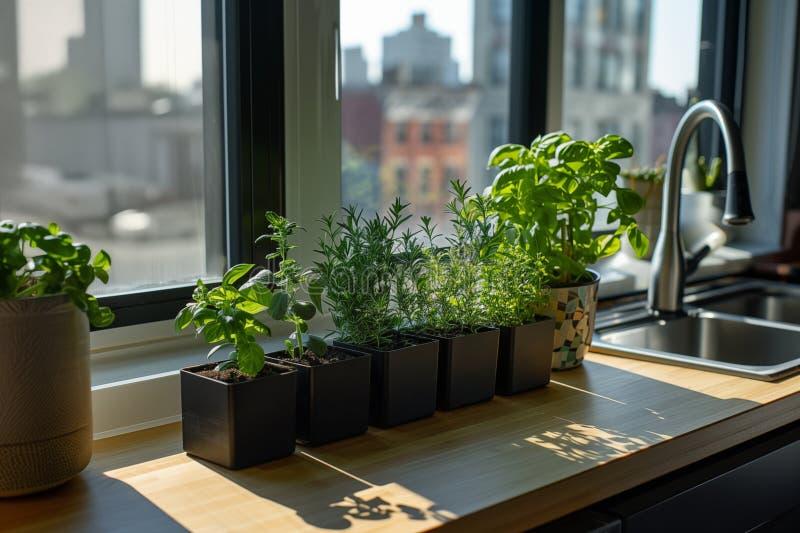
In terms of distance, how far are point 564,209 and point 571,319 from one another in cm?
18

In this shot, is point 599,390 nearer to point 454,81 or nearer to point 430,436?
point 430,436

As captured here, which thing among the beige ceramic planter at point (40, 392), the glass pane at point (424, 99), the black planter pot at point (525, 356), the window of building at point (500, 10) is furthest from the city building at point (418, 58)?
the beige ceramic planter at point (40, 392)

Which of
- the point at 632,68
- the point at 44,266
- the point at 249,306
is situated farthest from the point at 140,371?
the point at 632,68

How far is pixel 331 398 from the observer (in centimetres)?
111

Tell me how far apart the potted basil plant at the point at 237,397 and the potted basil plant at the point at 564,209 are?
51 cm

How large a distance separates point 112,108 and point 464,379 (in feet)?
2.05

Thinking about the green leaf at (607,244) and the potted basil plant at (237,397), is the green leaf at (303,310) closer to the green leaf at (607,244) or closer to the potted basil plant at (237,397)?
A: the potted basil plant at (237,397)

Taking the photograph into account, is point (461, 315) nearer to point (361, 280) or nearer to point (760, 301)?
point (361, 280)

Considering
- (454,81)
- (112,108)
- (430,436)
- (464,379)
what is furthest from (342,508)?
(454,81)

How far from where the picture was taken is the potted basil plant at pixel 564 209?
1.44m

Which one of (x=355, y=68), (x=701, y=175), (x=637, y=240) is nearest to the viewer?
(x=637, y=240)

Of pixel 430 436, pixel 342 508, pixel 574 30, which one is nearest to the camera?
pixel 342 508

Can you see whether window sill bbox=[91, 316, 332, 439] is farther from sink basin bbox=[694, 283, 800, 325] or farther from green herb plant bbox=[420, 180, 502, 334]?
sink basin bbox=[694, 283, 800, 325]

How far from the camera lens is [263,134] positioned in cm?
145
